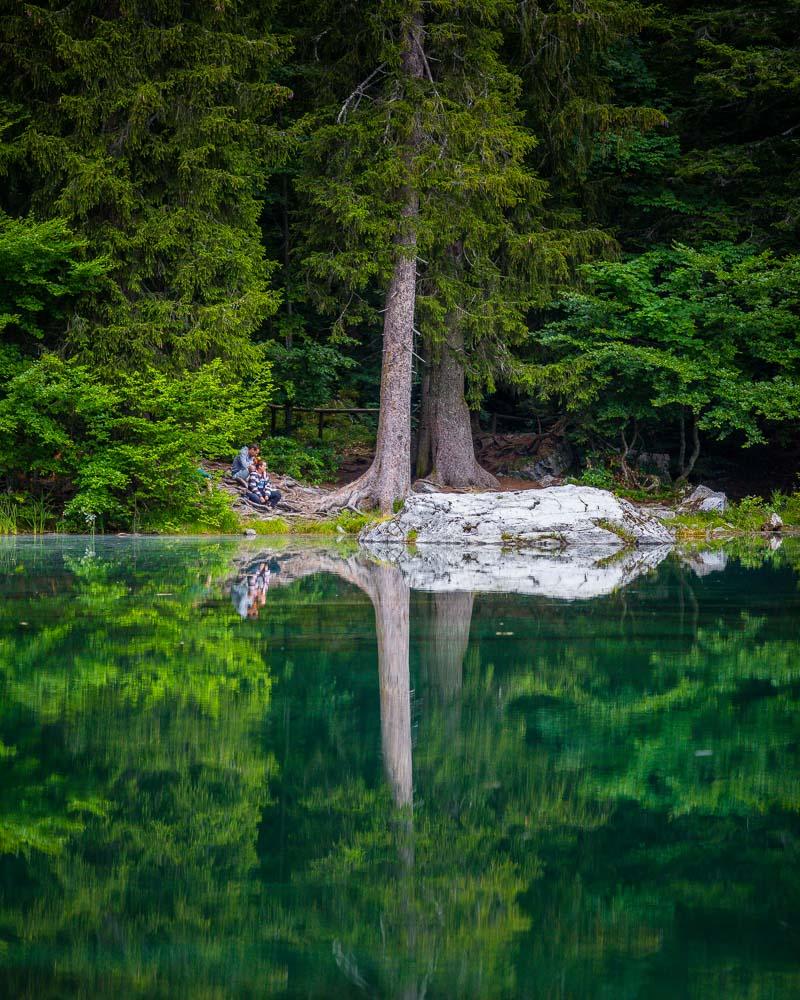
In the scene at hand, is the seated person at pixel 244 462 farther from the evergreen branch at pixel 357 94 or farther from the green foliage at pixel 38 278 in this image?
the evergreen branch at pixel 357 94

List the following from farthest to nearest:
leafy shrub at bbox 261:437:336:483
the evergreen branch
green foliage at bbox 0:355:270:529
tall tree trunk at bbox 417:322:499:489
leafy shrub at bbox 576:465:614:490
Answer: leafy shrub at bbox 261:437:336:483
tall tree trunk at bbox 417:322:499:489
leafy shrub at bbox 576:465:614:490
the evergreen branch
green foliage at bbox 0:355:270:529

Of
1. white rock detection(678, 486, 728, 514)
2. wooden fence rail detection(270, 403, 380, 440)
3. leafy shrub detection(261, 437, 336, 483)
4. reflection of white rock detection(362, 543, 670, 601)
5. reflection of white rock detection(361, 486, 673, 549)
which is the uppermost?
wooden fence rail detection(270, 403, 380, 440)

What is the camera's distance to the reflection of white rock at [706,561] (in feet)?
38.1

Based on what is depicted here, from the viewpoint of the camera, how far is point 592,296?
22.8 metres

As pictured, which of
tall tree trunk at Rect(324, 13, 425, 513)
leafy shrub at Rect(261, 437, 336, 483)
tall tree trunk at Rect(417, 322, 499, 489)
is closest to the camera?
tall tree trunk at Rect(324, 13, 425, 513)

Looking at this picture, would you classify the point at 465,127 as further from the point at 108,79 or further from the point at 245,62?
the point at 108,79

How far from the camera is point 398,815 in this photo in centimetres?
293

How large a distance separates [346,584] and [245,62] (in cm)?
1289

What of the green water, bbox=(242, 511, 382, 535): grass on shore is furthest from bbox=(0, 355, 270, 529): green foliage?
the green water

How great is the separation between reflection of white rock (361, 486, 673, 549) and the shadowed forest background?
10.6 feet

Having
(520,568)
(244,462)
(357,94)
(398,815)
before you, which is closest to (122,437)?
(244,462)

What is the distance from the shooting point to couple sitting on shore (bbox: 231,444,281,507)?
20.0 metres

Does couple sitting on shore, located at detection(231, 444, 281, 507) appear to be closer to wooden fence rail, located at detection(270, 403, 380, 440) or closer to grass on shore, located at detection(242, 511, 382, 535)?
grass on shore, located at detection(242, 511, 382, 535)

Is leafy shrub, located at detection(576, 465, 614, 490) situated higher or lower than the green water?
higher
